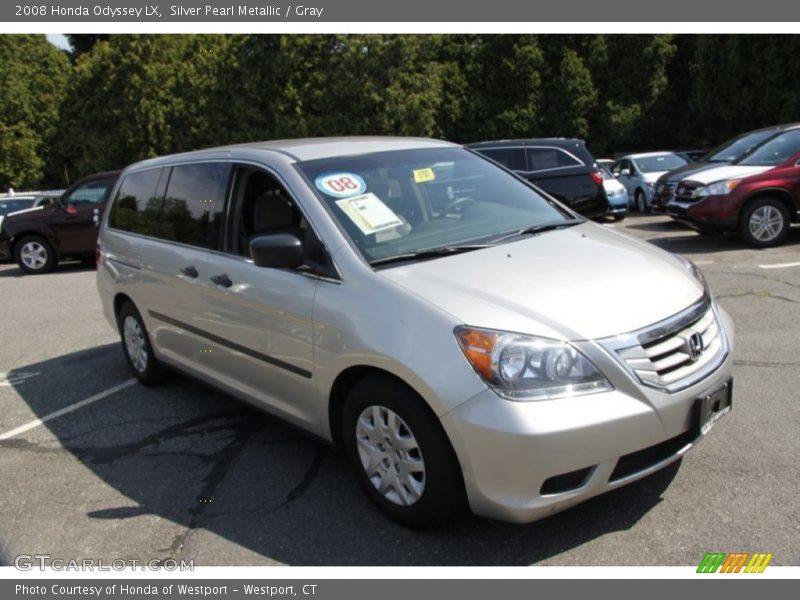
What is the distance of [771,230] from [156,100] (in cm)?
1867

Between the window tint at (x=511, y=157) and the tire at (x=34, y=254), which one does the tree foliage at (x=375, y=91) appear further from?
the tire at (x=34, y=254)

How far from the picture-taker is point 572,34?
24500 millimetres

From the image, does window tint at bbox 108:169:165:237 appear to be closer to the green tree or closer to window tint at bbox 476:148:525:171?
window tint at bbox 476:148:525:171

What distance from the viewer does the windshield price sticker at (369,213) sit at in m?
3.67

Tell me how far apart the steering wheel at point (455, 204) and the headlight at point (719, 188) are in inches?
284

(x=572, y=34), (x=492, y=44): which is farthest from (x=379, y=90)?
(x=572, y=34)

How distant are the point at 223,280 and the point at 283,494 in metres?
1.28

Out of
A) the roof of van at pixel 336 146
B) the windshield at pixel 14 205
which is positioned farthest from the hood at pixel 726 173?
the windshield at pixel 14 205

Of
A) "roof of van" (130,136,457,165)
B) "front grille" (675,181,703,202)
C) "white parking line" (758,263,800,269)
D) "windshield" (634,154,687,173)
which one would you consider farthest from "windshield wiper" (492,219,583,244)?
"windshield" (634,154,687,173)

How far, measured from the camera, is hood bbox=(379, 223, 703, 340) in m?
2.97

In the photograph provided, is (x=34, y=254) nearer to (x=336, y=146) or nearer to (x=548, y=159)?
(x=548, y=159)

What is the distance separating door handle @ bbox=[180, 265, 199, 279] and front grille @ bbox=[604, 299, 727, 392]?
8.81 ft
